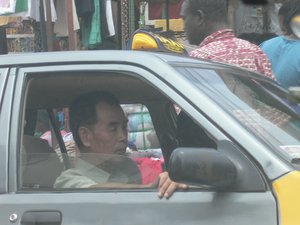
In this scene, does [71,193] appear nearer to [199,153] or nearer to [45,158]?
[45,158]

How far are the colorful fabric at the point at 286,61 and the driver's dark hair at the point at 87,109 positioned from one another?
1.97 metres

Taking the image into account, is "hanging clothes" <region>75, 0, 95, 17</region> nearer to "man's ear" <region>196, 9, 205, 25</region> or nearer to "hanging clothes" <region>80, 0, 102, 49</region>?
"hanging clothes" <region>80, 0, 102, 49</region>

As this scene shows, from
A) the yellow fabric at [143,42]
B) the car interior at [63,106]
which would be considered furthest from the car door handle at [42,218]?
the yellow fabric at [143,42]

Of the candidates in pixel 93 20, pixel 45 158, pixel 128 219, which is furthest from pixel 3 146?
pixel 93 20

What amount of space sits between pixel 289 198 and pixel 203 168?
33 cm

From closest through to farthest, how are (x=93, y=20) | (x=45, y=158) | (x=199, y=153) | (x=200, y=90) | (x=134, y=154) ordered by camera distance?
1. (x=199, y=153)
2. (x=200, y=90)
3. (x=45, y=158)
4. (x=134, y=154)
5. (x=93, y=20)

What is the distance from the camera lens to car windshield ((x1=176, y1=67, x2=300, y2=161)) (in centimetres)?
249

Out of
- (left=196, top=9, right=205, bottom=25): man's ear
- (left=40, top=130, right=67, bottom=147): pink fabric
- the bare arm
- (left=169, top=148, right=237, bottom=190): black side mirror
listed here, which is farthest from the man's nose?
(left=196, top=9, right=205, bottom=25): man's ear

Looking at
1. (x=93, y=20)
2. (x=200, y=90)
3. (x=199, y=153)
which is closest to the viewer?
(x=199, y=153)

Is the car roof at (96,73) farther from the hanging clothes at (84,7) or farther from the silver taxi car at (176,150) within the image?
the hanging clothes at (84,7)

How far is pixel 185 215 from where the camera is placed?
2.40m

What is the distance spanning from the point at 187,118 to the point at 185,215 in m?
0.43

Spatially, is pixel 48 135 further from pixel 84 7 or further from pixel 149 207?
pixel 84 7

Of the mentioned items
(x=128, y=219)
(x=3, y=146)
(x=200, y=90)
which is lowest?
(x=128, y=219)
